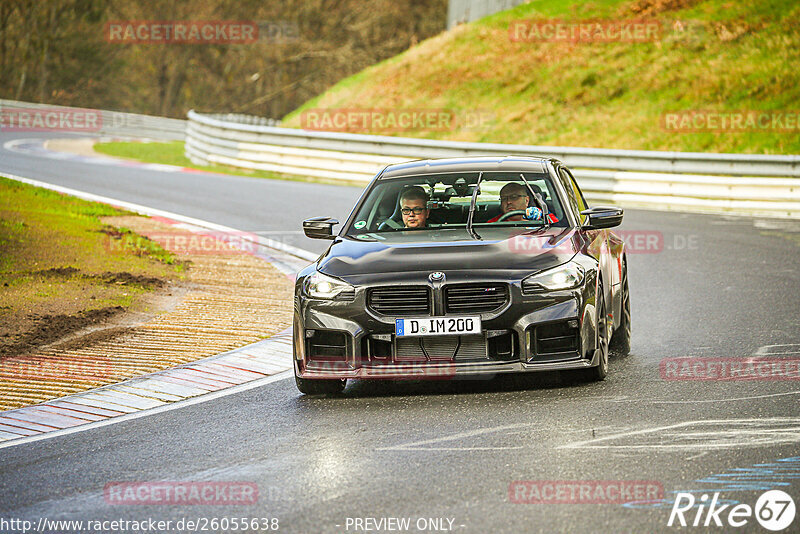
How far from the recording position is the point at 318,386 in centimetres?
820

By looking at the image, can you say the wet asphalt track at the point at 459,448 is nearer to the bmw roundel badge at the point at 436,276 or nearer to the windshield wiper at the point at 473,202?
the bmw roundel badge at the point at 436,276

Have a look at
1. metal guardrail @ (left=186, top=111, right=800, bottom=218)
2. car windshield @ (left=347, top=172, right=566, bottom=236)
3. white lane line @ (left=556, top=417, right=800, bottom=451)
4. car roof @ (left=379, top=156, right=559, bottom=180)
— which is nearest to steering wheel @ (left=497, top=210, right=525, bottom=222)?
car windshield @ (left=347, top=172, right=566, bottom=236)

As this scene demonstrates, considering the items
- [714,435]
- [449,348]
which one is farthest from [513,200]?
[714,435]

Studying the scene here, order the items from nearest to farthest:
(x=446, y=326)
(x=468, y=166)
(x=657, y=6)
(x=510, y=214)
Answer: (x=446, y=326) → (x=510, y=214) → (x=468, y=166) → (x=657, y=6)

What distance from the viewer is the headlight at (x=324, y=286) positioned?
789 centimetres

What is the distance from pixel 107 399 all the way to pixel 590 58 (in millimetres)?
29248

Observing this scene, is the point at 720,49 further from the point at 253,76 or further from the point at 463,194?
the point at 253,76

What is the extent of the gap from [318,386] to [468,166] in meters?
2.27

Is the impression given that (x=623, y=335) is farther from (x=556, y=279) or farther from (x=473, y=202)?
(x=556, y=279)

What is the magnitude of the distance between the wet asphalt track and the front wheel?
10 centimetres

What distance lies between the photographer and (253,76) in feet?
211

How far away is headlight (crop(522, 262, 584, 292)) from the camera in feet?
25.3

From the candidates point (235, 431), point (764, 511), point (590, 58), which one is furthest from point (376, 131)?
point (764, 511)

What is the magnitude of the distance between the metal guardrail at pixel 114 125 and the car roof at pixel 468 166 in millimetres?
35172
